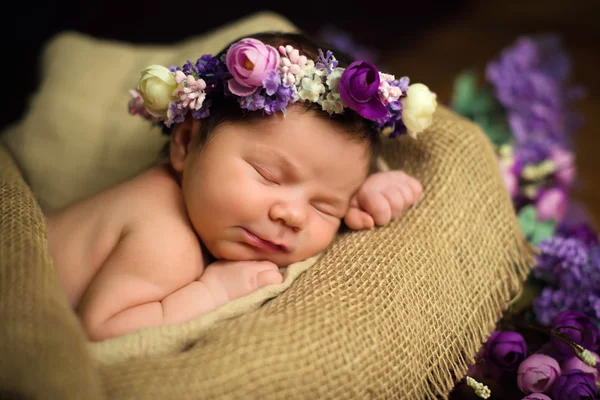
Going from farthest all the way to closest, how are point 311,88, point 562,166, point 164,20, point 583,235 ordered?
1. point 164,20
2. point 562,166
3. point 583,235
4. point 311,88

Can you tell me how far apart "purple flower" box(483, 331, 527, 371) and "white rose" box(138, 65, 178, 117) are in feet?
2.71

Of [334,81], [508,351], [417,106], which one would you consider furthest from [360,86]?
[508,351]

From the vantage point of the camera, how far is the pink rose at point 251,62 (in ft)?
3.09

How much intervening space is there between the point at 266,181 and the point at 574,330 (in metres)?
0.73

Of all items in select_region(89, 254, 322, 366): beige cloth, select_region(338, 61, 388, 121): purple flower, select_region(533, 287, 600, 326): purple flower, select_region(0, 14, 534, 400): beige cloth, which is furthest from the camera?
select_region(533, 287, 600, 326): purple flower

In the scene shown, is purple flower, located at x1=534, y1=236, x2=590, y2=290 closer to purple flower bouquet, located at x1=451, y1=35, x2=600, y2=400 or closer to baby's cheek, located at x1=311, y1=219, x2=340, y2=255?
purple flower bouquet, located at x1=451, y1=35, x2=600, y2=400

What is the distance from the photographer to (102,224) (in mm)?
1084

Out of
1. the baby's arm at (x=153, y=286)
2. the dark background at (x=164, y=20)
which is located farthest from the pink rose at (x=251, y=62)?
the dark background at (x=164, y=20)

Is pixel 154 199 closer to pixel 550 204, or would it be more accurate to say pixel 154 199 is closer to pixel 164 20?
pixel 550 204

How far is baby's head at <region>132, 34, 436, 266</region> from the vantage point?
0.98 m

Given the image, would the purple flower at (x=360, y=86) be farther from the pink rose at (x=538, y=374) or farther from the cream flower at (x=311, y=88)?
the pink rose at (x=538, y=374)

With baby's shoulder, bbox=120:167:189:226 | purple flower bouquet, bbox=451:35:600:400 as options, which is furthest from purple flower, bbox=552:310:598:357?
baby's shoulder, bbox=120:167:189:226

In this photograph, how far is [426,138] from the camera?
1.29 meters

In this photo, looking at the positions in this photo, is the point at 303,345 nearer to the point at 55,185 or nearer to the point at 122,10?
the point at 55,185
